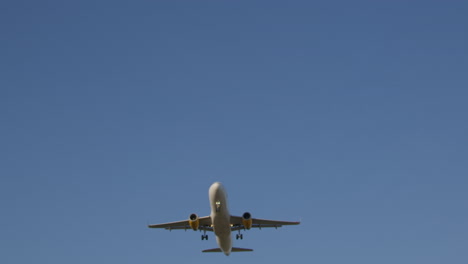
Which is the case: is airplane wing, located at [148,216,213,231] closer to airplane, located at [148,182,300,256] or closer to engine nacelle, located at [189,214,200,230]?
airplane, located at [148,182,300,256]

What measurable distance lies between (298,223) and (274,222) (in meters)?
2.97

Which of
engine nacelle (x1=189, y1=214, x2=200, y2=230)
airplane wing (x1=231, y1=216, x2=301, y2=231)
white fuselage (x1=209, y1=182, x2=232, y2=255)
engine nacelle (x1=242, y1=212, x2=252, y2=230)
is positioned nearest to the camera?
white fuselage (x1=209, y1=182, x2=232, y2=255)

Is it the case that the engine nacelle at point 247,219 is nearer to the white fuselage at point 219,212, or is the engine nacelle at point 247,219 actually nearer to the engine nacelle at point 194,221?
the white fuselage at point 219,212

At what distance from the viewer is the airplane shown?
257 ft

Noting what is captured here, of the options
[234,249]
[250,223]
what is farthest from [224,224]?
[234,249]

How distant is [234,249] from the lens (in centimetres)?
8919

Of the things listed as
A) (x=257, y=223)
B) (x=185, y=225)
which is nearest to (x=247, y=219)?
(x=257, y=223)

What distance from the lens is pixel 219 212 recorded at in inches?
3086

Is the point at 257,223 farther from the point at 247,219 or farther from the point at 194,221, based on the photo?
the point at 194,221

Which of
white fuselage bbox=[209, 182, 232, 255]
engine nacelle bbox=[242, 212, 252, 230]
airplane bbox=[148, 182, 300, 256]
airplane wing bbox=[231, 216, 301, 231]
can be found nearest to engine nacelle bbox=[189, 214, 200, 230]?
airplane bbox=[148, 182, 300, 256]

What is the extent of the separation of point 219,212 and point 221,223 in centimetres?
163

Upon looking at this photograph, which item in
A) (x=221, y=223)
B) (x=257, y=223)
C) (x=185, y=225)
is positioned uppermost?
(x=185, y=225)

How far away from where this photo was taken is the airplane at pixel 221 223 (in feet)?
257

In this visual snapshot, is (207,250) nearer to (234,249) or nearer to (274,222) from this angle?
(234,249)
